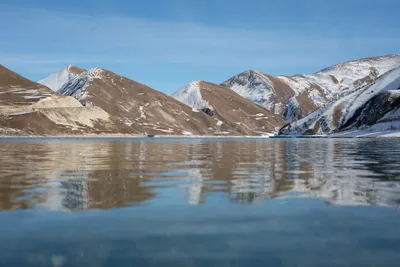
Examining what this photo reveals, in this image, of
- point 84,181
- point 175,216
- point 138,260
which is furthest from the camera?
point 84,181

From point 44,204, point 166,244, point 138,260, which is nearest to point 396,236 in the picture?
point 166,244

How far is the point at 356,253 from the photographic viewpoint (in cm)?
819

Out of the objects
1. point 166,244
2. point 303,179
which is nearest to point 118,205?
point 166,244

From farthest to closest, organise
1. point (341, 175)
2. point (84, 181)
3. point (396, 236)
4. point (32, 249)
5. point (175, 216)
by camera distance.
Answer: point (341, 175) < point (84, 181) < point (175, 216) < point (396, 236) < point (32, 249)

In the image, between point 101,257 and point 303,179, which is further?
Result: point 303,179

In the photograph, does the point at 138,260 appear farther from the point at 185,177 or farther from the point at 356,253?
the point at 185,177

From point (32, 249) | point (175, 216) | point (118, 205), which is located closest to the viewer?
point (32, 249)

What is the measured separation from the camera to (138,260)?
7.80 metres

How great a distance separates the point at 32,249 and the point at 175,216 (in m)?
4.16

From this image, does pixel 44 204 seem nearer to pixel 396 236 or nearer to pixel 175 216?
pixel 175 216

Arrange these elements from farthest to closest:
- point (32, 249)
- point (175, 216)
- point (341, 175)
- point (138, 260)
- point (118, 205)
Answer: point (341, 175), point (118, 205), point (175, 216), point (32, 249), point (138, 260)

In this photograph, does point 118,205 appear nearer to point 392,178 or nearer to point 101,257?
point 101,257

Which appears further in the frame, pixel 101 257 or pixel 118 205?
pixel 118 205

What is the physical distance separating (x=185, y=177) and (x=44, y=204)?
350 inches
